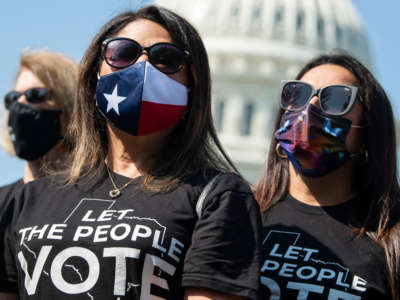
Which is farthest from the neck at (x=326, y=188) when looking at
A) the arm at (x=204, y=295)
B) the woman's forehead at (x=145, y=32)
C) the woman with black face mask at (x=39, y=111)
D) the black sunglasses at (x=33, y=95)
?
the black sunglasses at (x=33, y=95)

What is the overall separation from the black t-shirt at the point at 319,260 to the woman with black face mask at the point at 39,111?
1580mm

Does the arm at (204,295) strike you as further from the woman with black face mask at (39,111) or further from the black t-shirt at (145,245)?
the woman with black face mask at (39,111)

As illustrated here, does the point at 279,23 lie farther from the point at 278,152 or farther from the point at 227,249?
the point at 227,249

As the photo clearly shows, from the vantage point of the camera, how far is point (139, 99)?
3.54 meters

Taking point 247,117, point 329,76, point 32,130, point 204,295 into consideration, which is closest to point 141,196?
point 204,295

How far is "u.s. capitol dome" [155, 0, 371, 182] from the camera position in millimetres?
66125

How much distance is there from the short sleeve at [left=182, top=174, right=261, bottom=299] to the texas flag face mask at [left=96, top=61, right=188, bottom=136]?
0.40m

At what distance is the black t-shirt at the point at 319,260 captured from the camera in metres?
3.91

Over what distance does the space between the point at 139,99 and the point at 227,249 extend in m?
0.65

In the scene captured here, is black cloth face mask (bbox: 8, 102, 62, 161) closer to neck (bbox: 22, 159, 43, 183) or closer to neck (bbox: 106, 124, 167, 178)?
neck (bbox: 22, 159, 43, 183)

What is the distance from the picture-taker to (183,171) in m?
3.58

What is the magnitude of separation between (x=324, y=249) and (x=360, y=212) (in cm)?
32

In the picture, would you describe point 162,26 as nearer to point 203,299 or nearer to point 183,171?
point 183,171

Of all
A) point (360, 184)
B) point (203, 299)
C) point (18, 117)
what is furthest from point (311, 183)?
point (18, 117)
